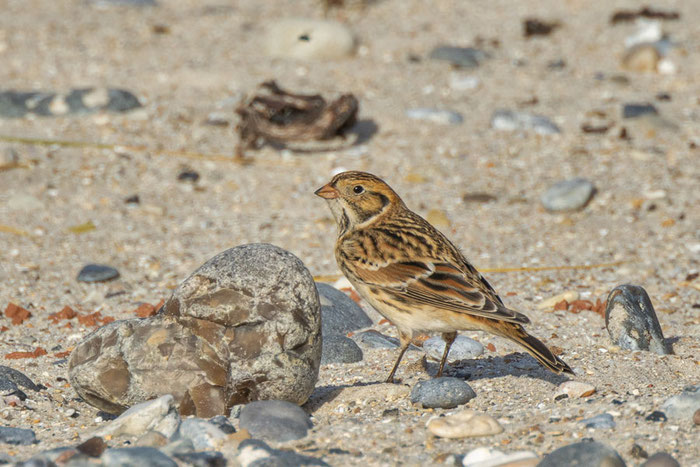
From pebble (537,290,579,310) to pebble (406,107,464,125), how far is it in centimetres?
353

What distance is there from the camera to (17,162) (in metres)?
8.77

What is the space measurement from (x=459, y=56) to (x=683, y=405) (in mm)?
7557

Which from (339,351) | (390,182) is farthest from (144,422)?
(390,182)

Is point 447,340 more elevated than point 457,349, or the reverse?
point 447,340

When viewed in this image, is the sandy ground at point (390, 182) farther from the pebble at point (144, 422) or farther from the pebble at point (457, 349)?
the pebble at point (144, 422)

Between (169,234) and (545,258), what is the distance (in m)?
3.12

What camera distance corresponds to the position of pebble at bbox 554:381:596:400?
4680mm

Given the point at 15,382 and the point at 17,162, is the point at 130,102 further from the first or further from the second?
the point at 15,382

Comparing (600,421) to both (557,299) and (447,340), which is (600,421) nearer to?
(447,340)

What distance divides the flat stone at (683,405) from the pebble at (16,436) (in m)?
2.84

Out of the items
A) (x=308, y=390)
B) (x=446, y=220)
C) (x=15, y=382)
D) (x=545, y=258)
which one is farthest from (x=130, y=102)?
(x=308, y=390)

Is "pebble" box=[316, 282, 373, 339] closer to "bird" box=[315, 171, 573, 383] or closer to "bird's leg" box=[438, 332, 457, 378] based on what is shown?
"bird" box=[315, 171, 573, 383]

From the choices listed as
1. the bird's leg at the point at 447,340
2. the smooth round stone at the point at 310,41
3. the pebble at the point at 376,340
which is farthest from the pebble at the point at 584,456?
the smooth round stone at the point at 310,41

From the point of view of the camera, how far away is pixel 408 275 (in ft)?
16.4
